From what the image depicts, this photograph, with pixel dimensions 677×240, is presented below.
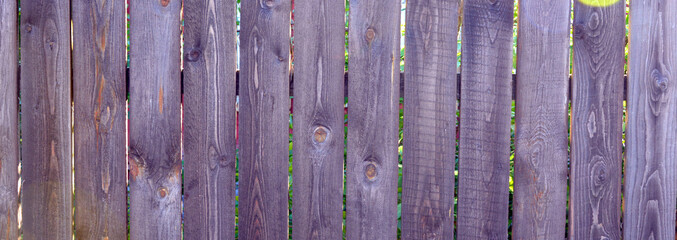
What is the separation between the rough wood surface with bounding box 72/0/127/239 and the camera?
2.23m

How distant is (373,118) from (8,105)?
1.47m

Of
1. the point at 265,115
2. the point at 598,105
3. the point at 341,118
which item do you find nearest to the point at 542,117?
the point at 598,105

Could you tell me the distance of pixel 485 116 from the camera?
81.3 inches

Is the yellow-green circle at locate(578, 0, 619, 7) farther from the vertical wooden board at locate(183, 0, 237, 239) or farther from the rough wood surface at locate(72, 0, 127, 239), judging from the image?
the rough wood surface at locate(72, 0, 127, 239)

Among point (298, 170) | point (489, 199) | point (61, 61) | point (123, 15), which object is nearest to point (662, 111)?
point (489, 199)

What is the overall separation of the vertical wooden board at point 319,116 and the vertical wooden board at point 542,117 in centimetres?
65

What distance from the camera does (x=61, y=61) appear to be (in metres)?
2.26

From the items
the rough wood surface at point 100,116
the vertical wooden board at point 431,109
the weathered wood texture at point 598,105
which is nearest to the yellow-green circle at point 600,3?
the weathered wood texture at point 598,105

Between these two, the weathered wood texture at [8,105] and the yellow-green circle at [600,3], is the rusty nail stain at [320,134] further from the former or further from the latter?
the weathered wood texture at [8,105]

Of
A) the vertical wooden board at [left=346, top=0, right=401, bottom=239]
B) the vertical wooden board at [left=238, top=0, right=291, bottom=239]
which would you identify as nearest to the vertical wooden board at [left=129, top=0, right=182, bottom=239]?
the vertical wooden board at [left=238, top=0, right=291, bottom=239]

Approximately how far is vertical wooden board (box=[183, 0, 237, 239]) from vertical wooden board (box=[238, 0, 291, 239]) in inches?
2.1

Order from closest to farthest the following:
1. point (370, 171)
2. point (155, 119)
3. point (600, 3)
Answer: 1. point (600, 3)
2. point (370, 171)
3. point (155, 119)

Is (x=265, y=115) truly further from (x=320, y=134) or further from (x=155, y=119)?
(x=155, y=119)

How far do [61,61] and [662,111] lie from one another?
2.24m
